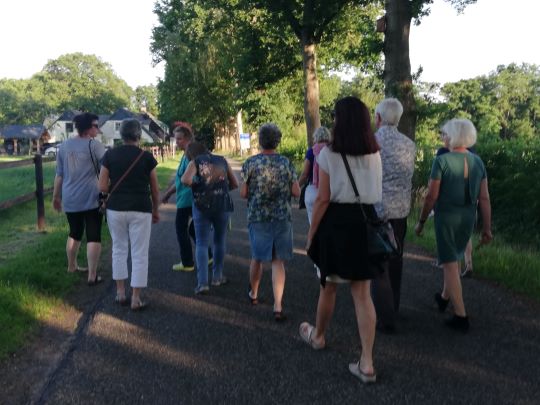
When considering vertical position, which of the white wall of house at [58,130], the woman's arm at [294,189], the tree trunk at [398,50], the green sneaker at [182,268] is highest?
the white wall of house at [58,130]

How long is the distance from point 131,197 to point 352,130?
8.53 feet

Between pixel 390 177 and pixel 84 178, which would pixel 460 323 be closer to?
pixel 390 177

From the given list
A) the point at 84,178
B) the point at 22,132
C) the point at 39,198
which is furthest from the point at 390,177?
the point at 22,132

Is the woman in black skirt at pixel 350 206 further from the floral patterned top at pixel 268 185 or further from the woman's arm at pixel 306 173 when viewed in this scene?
the woman's arm at pixel 306 173

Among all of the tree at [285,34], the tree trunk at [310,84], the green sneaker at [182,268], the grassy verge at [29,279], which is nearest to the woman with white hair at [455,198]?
the green sneaker at [182,268]

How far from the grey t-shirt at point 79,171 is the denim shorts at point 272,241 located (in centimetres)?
233

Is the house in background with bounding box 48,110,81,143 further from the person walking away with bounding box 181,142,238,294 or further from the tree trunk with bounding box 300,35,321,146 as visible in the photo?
the person walking away with bounding box 181,142,238,294

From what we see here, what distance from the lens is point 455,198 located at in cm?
480

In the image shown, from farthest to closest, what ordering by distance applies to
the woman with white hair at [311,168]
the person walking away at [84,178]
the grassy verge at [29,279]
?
the woman with white hair at [311,168], the person walking away at [84,178], the grassy verge at [29,279]

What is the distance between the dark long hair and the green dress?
127 centimetres

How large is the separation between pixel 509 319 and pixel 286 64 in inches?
729

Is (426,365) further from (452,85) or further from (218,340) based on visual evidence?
(452,85)

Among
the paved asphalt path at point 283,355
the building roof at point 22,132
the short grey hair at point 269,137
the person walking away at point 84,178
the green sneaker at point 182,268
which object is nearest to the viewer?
the paved asphalt path at point 283,355

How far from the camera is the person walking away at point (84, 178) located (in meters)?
6.31
